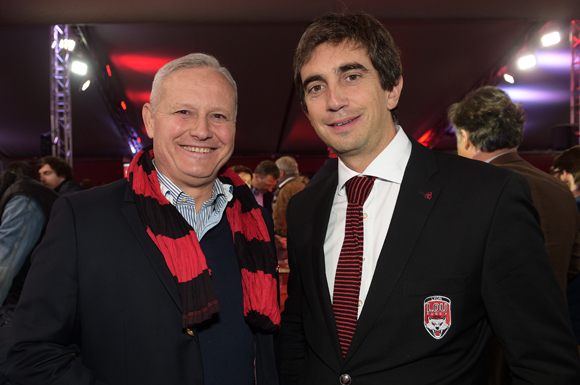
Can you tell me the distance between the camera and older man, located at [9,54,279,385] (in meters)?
1.25

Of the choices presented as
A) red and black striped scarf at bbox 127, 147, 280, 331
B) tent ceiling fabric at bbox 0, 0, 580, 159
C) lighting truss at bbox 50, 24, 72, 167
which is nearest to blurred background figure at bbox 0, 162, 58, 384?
red and black striped scarf at bbox 127, 147, 280, 331

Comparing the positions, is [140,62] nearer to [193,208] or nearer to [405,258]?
[193,208]

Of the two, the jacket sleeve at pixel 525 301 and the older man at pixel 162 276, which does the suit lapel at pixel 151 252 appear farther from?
the jacket sleeve at pixel 525 301

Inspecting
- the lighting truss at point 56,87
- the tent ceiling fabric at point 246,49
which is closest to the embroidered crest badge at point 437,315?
the tent ceiling fabric at point 246,49

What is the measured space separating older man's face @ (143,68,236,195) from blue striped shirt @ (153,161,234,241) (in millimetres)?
28

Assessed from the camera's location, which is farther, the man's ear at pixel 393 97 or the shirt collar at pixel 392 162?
the man's ear at pixel 393 97

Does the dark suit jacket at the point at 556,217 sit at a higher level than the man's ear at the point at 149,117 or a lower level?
lower

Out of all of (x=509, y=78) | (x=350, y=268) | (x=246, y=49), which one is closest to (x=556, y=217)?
(x=350, y=268)

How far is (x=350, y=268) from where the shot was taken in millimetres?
1317

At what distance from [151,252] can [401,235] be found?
2.61ft

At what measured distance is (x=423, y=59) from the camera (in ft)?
31.0

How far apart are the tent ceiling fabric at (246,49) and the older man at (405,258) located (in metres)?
3.70

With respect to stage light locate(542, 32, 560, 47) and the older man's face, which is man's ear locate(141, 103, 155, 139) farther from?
stage light locate(542, 32, 560, 47)

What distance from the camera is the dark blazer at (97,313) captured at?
1.22 metres
